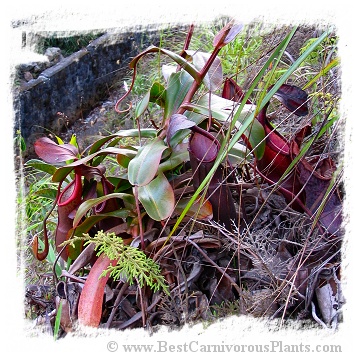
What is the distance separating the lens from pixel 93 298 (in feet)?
2.70

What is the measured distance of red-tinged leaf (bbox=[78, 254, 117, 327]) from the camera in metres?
0.81

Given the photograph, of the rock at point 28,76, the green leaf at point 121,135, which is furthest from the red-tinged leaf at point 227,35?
the rock at point 28,76

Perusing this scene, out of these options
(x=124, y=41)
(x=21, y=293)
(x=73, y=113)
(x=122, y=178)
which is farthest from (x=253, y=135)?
(x=124, y=41)

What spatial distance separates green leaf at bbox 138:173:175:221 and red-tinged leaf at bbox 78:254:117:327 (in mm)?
136

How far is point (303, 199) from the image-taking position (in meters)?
0.87

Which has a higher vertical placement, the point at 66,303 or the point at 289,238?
the point at 289,238

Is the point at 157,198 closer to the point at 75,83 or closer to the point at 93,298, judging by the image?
the point at 93,298

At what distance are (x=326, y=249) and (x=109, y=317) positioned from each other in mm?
403

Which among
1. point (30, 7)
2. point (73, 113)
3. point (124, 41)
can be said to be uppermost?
point (30, 7)

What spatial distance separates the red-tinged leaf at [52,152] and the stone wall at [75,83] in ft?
8.02

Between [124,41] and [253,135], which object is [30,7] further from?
[124,41]

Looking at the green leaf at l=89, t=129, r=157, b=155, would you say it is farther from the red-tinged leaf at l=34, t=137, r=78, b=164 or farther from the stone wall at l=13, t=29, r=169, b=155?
the stone wall at l=13, t=29, r=169, b=155

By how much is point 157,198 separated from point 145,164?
0.21 feet

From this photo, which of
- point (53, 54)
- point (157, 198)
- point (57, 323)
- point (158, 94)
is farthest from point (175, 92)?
point (53, 54)
